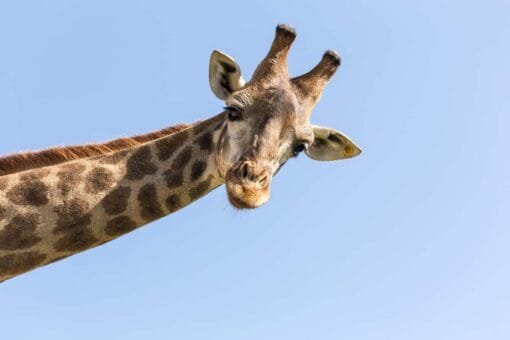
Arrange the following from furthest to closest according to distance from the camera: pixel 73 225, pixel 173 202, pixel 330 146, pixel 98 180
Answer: pixel 330 146 → pixel 173 202 → pixel 98 180 → pixel 73 225

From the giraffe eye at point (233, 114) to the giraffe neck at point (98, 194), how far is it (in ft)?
1.45

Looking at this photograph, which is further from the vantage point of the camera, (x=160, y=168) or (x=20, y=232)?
(x=160, y=168)

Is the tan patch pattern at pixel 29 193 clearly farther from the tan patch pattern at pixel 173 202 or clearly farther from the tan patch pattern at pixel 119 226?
the tan patch pattern at pixel 173 202

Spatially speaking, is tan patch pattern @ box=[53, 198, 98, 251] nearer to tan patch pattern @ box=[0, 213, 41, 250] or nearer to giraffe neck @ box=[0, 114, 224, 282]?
giraffe neck @ box=[0, 114, 224, 282]

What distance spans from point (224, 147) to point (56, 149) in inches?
84.4

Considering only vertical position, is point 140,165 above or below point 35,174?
above

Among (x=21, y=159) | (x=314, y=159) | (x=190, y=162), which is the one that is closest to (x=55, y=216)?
(x=21, y=159)

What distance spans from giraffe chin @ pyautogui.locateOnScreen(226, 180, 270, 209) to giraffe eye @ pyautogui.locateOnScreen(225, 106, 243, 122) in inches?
38.8

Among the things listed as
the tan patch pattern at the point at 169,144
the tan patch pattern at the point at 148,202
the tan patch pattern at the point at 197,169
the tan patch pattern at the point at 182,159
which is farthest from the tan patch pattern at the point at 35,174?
the tan patch pattern at the point at 197,169

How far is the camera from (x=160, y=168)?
9.08 m

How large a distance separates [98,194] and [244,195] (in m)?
1.87

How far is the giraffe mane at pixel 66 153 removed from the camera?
A: 898 centimetres

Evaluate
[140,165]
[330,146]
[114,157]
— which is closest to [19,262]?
[114,157]

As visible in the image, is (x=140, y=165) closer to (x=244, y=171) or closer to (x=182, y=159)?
(x=182, y=159)
